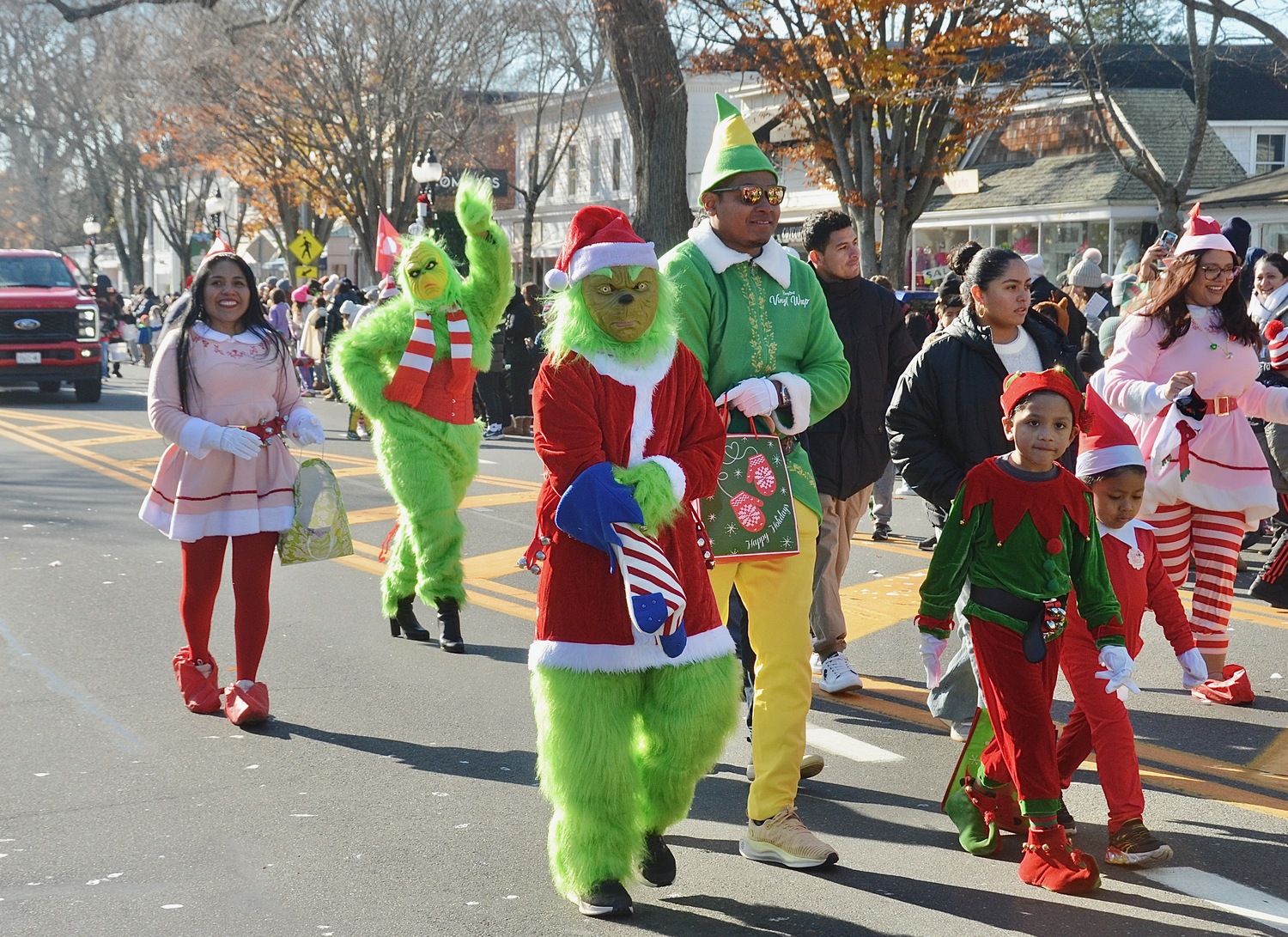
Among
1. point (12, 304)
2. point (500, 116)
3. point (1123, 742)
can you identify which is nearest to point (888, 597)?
point (1123, 742)

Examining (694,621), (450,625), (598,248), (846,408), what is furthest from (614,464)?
(450,625)

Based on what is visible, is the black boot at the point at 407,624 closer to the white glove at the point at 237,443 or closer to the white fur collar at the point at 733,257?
the white glove at the point at 237,443

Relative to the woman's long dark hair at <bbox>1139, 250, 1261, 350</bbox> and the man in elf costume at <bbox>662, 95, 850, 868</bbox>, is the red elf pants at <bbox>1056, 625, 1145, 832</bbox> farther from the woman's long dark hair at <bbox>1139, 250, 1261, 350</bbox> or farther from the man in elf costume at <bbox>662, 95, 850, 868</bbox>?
the woman's long dark hair at <bbox>1139, 250, 1261, 350</bbox>

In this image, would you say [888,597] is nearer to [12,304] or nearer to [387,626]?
[387,626]

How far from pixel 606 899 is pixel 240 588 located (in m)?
2.75

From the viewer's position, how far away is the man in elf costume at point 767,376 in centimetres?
450

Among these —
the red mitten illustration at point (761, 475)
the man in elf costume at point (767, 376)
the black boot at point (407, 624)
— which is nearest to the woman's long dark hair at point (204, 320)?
the black boot at point (407, 624)

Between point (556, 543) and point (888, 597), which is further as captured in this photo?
point (888, 597)

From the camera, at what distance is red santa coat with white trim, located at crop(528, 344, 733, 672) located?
397 cm

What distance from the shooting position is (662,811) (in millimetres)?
4172

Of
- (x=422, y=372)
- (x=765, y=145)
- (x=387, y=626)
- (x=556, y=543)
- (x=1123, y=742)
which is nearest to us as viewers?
(x=556, y=543)

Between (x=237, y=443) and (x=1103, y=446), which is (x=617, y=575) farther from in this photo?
(x=237, y=443)

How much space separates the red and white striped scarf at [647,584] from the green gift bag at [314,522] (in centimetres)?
260

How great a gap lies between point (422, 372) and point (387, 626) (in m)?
1.47
